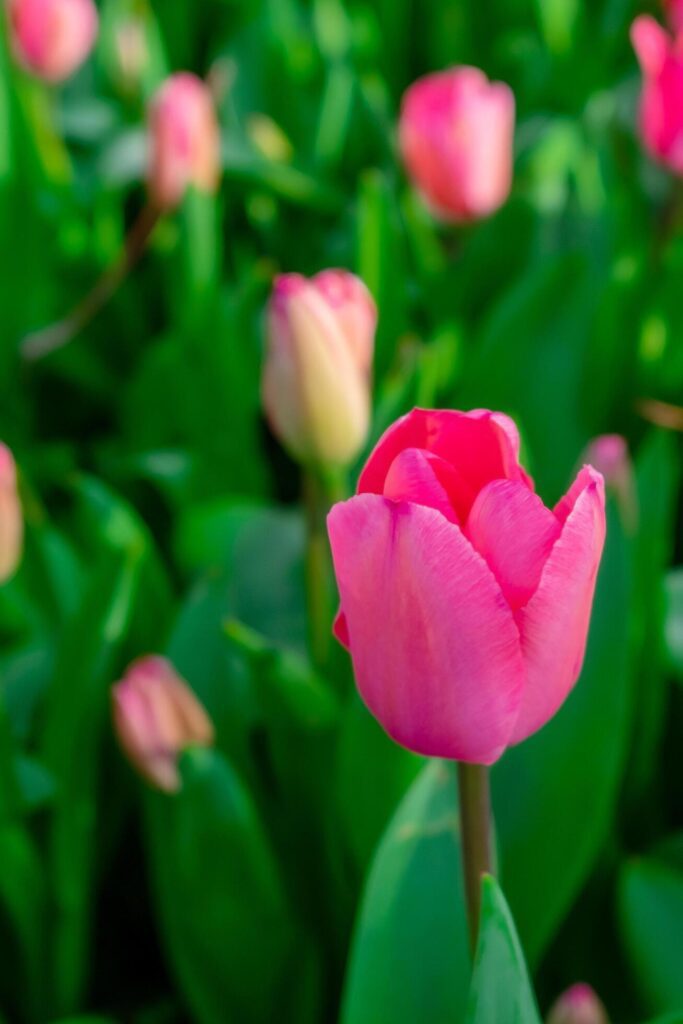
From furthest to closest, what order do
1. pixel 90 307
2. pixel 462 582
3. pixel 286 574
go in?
pixel 90 307 → pixel 286 574 → pixel 462 582

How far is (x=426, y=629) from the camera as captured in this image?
0.98 ft

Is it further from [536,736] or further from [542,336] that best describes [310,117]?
[536,736]

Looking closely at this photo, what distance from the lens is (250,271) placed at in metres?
0.98

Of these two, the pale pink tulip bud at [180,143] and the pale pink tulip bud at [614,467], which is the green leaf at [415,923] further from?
the pale pink tulip bud at [180,143]

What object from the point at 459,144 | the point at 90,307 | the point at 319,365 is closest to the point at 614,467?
the point at 319,365

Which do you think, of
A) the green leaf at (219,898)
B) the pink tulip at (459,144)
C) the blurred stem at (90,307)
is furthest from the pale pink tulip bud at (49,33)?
the green leaf at (219,898)

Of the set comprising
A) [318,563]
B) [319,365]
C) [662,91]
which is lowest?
[318,563]

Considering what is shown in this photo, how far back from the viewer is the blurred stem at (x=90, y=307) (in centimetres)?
96

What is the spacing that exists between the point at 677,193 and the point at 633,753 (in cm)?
45

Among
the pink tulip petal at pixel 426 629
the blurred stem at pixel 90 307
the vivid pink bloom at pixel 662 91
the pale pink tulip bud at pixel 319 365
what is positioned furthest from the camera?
the blurred stem at pixel 90 307

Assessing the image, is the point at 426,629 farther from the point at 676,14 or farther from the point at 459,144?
the point at 676,14

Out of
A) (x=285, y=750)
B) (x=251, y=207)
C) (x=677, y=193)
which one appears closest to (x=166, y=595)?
(x=285, y=750)

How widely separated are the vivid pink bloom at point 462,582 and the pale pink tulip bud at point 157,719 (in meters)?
0.22

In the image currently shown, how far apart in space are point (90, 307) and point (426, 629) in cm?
74
